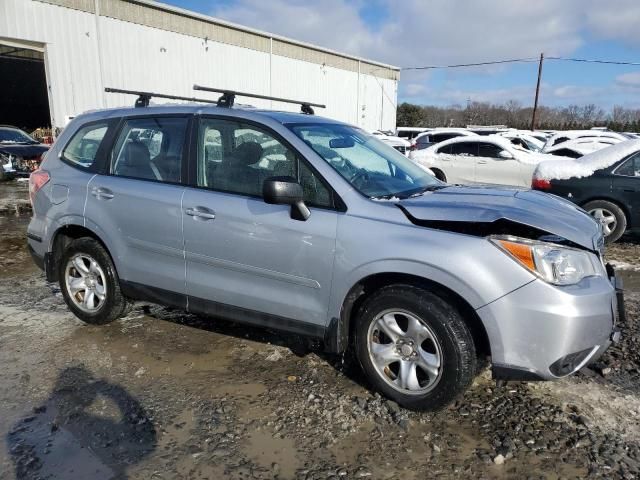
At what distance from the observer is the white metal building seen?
18.3 meters

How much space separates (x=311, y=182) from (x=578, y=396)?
7.16 ft

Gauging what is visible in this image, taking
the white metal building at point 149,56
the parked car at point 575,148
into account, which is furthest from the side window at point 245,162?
→ the white metal building at point 149,56

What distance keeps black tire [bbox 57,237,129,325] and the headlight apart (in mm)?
3004

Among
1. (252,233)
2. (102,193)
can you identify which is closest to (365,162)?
(252,233)

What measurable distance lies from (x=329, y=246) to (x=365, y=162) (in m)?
0.86

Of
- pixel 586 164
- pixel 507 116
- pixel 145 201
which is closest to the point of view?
pixel 145 201

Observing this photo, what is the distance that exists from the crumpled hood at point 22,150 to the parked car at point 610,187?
13.3 metres

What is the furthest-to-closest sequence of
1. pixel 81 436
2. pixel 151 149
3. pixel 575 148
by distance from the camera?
pixel 575 148
pixel 151 149
pixel 81 436

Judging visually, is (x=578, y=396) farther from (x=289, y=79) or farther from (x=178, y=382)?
(x=289, y=79)

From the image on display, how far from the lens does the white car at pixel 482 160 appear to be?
37.1 ft

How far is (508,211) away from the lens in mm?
3064

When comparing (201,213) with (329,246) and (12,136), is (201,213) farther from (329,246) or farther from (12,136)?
(12,136)

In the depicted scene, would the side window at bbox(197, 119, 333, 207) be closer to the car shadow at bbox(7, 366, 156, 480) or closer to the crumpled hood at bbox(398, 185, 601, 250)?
the crumpled hood at bbox(398, 185, 601, 250)

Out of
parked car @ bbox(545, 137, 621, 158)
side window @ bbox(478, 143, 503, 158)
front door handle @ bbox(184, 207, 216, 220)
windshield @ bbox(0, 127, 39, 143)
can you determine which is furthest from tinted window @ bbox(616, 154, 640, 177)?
windshield @ bbox(0, 127, 39, 143)
